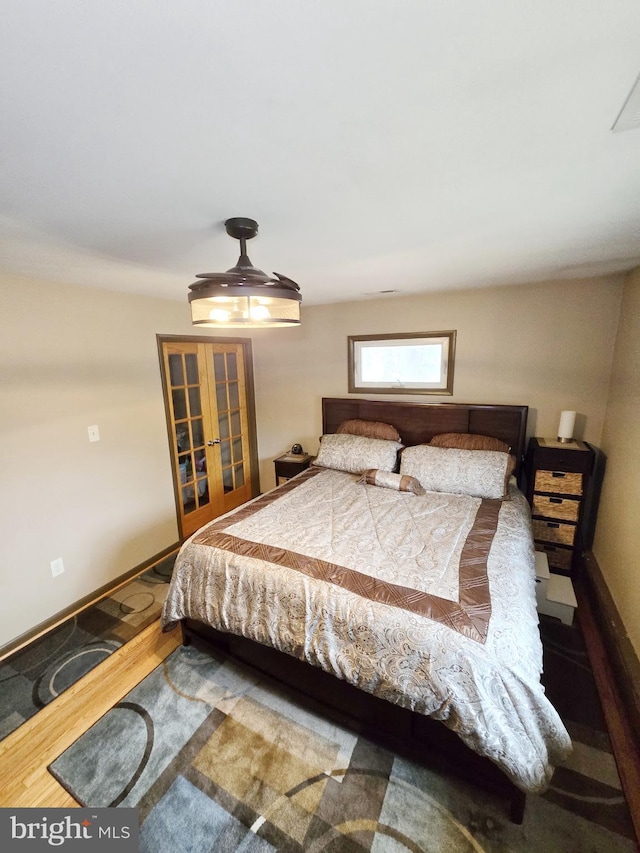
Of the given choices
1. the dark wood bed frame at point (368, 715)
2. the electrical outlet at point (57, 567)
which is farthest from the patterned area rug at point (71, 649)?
the dark wood bed frame at point (368, 715)

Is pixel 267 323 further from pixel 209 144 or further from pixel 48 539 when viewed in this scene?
pixel 48 539

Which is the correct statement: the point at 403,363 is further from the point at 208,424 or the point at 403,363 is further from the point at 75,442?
the point at 75,442

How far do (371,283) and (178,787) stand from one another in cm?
286

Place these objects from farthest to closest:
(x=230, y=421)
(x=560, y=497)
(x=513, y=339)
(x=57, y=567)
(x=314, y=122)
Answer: (x=230, y=421)
(x=513, y=339)
(x=560, y=497)
(x=57, y=567)
(x=314, y=122)

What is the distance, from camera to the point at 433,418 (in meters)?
3.04

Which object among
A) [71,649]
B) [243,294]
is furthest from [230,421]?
[243,294]

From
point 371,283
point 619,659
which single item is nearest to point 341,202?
point 371,283

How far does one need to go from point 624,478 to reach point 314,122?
2.48m

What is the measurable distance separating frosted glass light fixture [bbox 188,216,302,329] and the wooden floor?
1.94 metres

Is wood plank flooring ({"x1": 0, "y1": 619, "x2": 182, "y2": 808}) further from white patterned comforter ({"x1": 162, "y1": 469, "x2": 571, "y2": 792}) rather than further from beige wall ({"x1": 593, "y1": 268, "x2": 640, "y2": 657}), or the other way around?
beige wall ({"x1": 593, "y1": 268, "x2": 640, "y2": 657})

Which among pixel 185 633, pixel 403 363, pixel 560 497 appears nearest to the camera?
pixel 185 633

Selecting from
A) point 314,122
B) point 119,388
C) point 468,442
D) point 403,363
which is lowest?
point 468,442

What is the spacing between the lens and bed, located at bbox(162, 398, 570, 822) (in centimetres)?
120

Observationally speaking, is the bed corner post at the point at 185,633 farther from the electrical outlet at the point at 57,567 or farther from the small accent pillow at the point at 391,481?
the small accent pillow at the point at 391,481
